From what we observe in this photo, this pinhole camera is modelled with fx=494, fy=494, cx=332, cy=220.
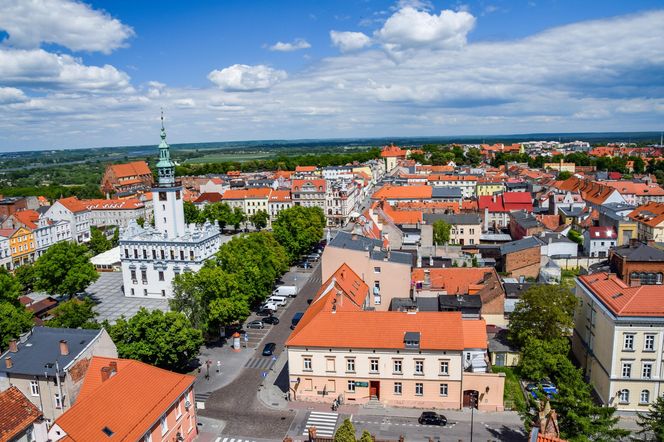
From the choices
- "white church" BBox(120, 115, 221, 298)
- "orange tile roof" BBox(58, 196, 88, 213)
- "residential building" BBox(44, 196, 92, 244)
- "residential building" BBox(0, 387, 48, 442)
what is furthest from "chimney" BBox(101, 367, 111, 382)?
"orange tile roof" BBox(58, 196, 88, 213)

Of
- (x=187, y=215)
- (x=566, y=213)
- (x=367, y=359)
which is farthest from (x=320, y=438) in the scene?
(x=187, y=215)

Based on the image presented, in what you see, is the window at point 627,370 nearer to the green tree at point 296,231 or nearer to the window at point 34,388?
the window at point 34,388

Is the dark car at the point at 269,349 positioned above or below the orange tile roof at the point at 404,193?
below

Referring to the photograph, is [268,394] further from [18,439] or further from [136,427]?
[18,439]

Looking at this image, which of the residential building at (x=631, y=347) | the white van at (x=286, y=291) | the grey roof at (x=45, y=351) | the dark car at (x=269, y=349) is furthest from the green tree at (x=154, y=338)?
the residential building at (x=631, y=347)

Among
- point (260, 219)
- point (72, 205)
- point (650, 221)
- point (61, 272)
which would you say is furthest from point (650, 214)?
point (72, 205)
